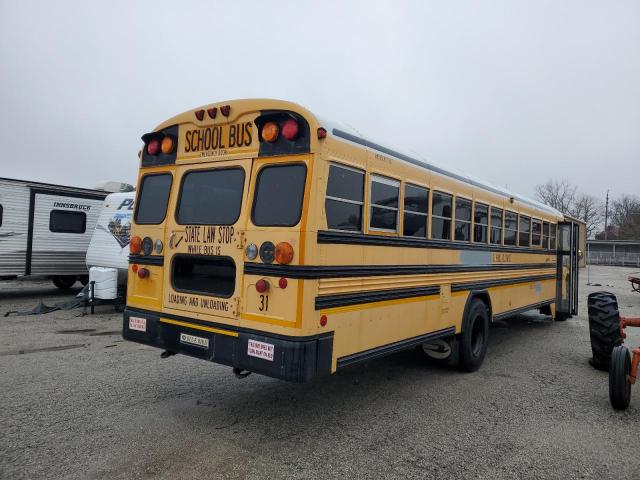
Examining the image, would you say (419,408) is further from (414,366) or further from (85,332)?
(85,332)

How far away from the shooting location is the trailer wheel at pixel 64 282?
1320 cm

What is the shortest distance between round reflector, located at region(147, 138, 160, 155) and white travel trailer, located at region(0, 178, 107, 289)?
28.6 feet

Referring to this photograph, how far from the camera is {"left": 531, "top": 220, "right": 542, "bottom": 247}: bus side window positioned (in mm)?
7971

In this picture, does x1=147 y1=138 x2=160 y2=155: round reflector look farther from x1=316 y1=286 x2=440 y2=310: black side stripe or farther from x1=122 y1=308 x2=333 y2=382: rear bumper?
x1=316 y1=286 x2=440 y2=310: black side stripe

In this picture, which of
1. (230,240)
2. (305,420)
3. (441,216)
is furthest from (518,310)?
(230,240)

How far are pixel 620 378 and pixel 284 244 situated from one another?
3.69m

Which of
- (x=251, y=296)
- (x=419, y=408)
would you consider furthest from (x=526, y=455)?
(x=251, y=296)

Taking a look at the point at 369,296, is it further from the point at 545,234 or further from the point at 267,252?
the point at 545,234

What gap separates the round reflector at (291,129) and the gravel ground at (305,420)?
8.09ft

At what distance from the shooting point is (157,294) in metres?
4.35

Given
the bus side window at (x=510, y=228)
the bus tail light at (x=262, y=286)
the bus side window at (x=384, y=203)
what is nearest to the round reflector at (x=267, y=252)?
the bus tail light at (x=262, y=286)

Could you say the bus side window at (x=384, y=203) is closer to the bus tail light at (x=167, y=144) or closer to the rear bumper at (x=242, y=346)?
the rear bumper at (x=242, y=346)

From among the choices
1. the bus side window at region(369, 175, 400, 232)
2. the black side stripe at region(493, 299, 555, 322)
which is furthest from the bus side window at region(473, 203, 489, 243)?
the bus side window at region(369, 175, 400, 232)

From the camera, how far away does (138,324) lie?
14.5ft
